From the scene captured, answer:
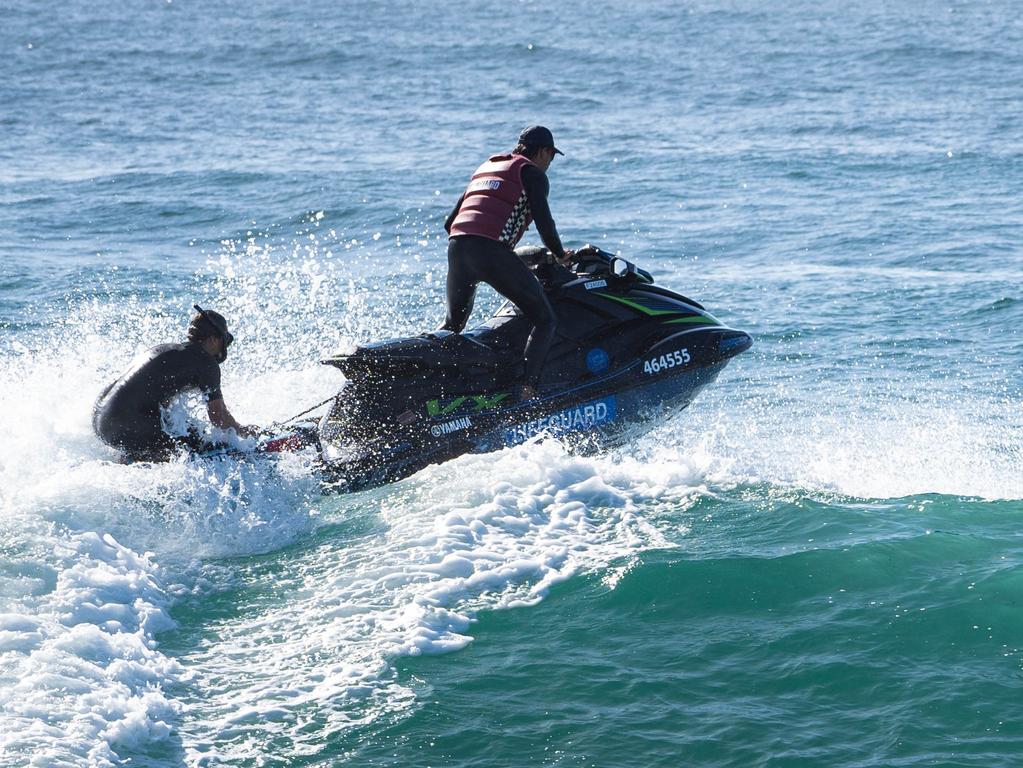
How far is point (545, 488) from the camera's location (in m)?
7.51

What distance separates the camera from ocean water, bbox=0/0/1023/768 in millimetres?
5324

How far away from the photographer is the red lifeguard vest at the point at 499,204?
7672 millimetres

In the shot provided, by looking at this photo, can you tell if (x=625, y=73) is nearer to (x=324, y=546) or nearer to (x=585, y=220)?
(x=585, y=220)

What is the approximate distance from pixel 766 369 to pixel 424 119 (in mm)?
13421

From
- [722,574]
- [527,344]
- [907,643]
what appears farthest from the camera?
[527,344]

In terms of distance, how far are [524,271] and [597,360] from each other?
778mm

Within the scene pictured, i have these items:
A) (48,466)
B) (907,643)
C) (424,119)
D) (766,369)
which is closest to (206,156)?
(424,119)

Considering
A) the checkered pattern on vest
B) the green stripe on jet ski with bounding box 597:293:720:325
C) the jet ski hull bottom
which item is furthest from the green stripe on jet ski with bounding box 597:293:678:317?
the checkered pattern on vest

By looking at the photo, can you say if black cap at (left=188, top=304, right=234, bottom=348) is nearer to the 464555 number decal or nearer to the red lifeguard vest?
the red lifeguard vest

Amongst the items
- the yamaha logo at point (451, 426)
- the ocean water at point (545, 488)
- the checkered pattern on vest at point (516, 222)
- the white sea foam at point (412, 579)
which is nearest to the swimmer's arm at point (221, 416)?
the ocean water at point (545, 488)

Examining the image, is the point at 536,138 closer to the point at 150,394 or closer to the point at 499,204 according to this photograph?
the point at 499,204

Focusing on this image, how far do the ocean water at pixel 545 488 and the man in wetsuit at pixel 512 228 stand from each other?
0.80 meters

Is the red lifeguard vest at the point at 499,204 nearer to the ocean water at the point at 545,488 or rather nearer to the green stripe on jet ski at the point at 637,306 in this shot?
the green stripe on jet ski at the point at 637,306

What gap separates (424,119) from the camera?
23672 mm
